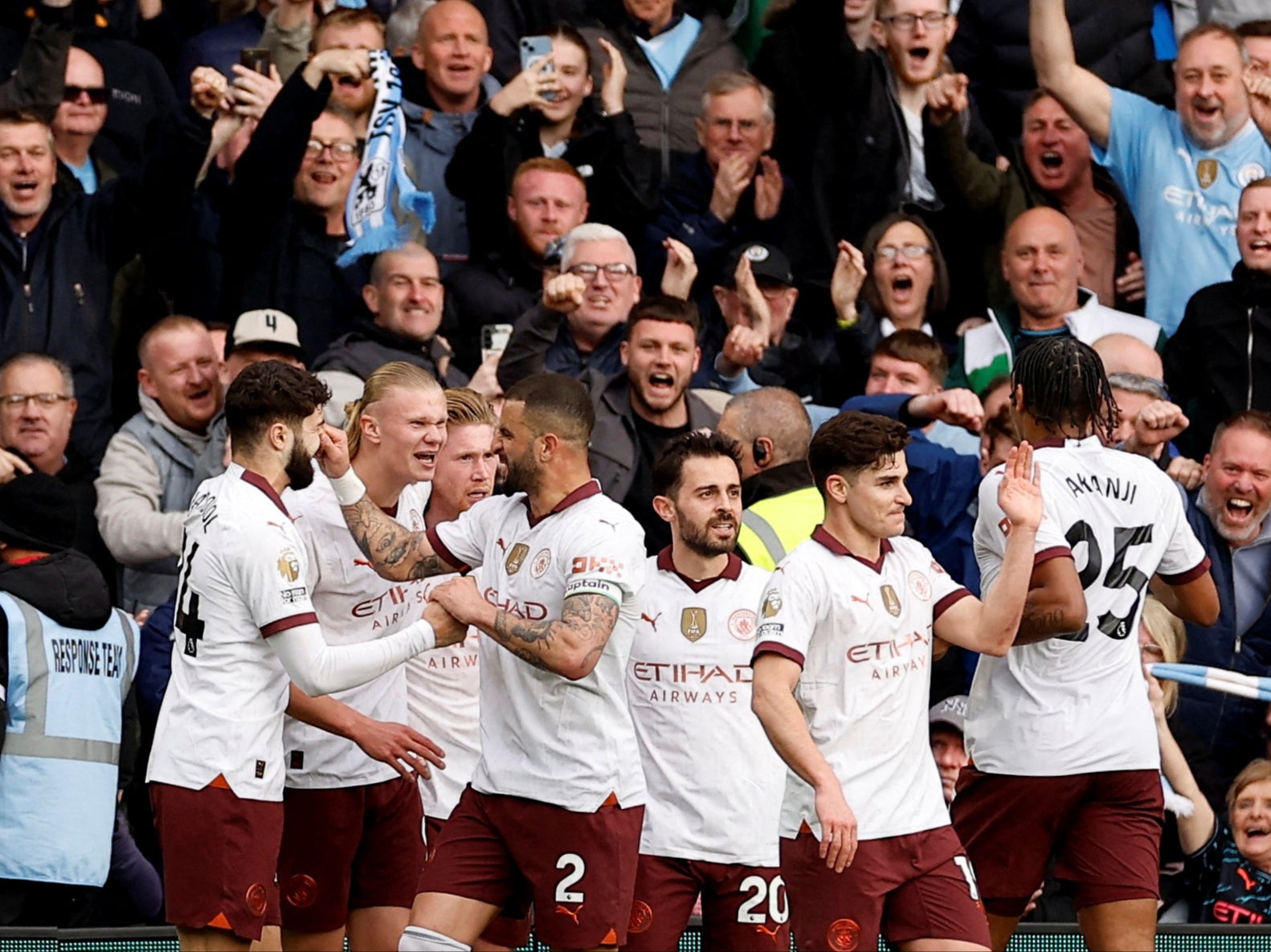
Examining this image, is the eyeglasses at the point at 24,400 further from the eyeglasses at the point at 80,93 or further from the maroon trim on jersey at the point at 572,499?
the maroon trim on jersey at the point at 572,499

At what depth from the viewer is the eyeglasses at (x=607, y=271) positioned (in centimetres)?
1053

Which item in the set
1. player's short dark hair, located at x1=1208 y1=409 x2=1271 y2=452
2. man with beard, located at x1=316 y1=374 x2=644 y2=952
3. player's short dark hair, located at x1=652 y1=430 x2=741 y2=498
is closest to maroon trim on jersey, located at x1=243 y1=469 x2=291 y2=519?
man with beard, located at x1=316 y1=374 x2=644 y2=952

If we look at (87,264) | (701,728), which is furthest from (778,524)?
(87,264)

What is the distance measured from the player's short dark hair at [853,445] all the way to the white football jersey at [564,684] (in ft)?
2.29

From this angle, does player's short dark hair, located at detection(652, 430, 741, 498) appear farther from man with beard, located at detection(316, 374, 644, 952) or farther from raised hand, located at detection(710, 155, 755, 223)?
raised hand, located at detection(710, 155, 755, 223)

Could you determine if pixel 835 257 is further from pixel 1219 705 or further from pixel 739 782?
pixel 739 782

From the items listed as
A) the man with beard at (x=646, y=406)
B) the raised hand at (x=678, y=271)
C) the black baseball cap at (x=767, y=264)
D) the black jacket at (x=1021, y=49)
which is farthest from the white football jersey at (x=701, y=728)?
the black jacket at (x=1021, y=49)

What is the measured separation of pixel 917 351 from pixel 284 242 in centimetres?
323

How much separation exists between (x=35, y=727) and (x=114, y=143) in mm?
4448

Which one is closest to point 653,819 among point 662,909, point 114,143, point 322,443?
point 662,909

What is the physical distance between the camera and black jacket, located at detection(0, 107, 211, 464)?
415 inches

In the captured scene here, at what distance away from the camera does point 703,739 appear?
7758 millimetres

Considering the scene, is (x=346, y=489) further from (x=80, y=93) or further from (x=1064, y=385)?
(x=80, y=93)

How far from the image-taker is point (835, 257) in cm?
1173
